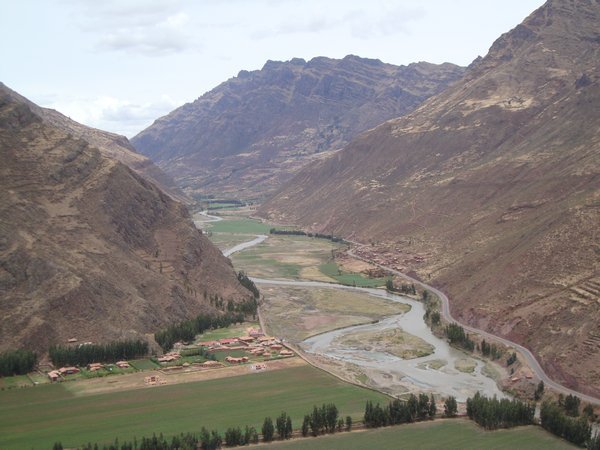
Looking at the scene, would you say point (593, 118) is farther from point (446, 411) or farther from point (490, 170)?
point (446, 411)

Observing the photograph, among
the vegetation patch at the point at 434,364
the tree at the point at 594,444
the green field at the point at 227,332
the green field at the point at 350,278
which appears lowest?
the vegetation patch at the point at 434,364

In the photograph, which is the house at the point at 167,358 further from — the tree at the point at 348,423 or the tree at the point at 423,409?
the tree at the point at 423,409

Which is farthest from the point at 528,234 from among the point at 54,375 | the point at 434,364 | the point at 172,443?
the point at 172,443

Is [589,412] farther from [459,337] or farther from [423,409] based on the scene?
[459,337]

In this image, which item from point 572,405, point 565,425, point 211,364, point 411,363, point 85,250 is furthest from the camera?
point 85,250

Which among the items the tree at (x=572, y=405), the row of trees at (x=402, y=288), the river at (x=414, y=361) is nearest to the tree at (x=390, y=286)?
the row of trees at (x=402, y=288)

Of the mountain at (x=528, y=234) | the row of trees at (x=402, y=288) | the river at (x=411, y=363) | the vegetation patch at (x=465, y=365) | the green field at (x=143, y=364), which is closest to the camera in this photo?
the river at (x=411, y=363)
